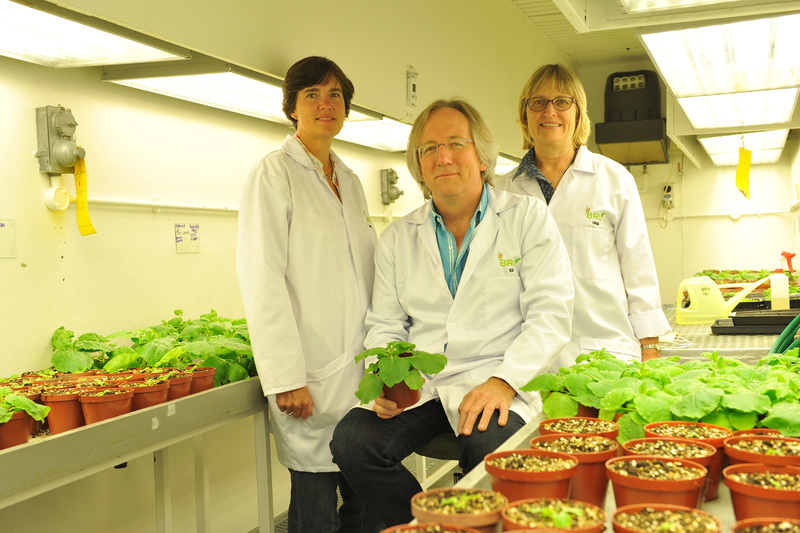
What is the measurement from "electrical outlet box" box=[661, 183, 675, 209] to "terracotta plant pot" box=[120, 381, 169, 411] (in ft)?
22.9

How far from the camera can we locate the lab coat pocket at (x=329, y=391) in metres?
2.37

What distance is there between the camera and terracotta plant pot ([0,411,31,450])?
5.20 feet

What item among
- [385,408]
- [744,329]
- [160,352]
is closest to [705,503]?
[385,408]

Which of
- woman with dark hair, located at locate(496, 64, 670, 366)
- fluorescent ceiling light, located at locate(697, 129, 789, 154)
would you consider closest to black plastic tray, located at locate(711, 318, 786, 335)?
woman with dark hair, located at locate(496, 64, 670, 366)

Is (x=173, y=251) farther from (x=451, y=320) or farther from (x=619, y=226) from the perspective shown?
(x=619, y=226)

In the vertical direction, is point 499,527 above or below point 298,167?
below

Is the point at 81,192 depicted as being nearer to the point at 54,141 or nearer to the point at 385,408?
the point at 54,141

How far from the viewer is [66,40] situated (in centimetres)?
209

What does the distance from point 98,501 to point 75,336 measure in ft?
2.06

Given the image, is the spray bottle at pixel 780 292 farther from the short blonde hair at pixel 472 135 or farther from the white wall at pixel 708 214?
the white wall at pixel 708 214

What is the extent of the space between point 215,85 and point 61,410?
4.53 ft

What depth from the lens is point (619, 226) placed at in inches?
98.7

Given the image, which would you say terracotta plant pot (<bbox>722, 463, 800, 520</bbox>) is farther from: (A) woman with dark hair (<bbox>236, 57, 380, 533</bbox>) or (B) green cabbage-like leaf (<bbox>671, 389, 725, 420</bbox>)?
(A) woman with dark hair (<bbox>236, 57, 380, 533</bbox>)

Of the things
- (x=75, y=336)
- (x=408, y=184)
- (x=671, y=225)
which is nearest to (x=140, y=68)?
(x=75, y=336)
